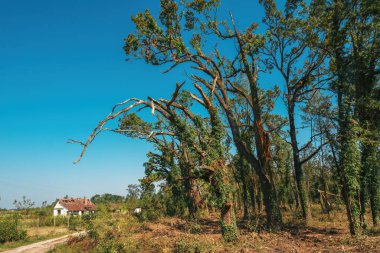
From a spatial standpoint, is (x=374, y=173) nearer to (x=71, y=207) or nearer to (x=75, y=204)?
(x=71, y=207)

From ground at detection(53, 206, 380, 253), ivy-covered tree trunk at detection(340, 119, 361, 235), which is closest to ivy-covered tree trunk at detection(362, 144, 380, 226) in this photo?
ivy-covered tree trunk at detection(340, 119, 361, 235)

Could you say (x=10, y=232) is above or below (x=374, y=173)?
below

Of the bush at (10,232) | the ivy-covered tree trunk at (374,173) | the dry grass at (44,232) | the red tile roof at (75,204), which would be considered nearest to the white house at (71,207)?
the red tile roof at (75,204)

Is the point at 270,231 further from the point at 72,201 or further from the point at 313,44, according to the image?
the point at 72,201

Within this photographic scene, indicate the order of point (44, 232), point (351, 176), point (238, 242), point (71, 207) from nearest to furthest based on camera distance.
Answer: point (238, 242) < point (351, 176) < point (44, 232) < point (71, 207)

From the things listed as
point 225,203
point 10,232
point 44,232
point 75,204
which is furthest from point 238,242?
point 75,204

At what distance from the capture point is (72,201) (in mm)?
86625

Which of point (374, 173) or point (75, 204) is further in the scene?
point (75, 204)

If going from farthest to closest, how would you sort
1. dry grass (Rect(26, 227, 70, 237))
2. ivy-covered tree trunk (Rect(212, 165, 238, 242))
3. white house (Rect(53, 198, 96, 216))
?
white house (Rect(53, 198, 96, 216))
dry grass (Rect(26, 227, 70, 237))
ivy-covered tree trunk (Rect(212, 165, 238, 242))

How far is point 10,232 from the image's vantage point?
91.7 ft

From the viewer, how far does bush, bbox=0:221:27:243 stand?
→ 90.7 feet

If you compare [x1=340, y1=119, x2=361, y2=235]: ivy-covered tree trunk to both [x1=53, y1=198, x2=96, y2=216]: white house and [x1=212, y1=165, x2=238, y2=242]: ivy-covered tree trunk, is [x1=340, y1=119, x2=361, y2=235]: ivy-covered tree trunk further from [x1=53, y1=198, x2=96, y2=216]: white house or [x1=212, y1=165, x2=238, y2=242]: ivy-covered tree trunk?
[x1=53, y1=198, x2=96, y2=216]: white house

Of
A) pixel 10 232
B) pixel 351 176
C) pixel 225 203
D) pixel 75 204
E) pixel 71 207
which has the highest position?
pixel 351 176

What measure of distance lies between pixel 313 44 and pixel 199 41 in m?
7.21
